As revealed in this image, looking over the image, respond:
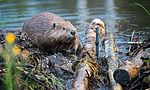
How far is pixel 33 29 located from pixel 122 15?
14.7ft

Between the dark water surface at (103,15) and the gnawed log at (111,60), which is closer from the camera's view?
the gnawed log at (111,60)

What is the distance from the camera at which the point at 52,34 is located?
7.24m

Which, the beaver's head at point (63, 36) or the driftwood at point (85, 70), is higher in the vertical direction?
the beaver's head at point (63, 36)

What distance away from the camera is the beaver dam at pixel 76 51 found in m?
4.08

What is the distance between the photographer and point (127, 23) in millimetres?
10172

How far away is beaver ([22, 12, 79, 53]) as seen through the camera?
7012 mm

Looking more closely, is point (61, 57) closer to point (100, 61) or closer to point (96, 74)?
point (100, 61)

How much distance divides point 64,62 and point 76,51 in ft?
2.51

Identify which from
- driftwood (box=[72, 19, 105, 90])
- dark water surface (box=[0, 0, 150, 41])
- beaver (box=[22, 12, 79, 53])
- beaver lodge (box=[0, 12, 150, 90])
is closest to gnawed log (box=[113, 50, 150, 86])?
beaver lodge (box=[0, 12, 150, 90])

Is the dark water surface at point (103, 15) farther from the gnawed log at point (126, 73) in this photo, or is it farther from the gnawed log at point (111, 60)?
the gnawed log at point (126, 73)

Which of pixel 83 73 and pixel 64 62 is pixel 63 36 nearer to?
pixel 64 62

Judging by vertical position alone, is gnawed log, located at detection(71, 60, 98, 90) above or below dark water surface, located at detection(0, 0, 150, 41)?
below

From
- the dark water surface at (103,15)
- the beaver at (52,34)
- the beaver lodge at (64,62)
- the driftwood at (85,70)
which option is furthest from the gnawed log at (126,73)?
the dark water surface at (103,15)

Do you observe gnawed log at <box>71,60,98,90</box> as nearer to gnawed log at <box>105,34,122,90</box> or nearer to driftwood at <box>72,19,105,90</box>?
driftwood at <box>72,19,105,90</box>
